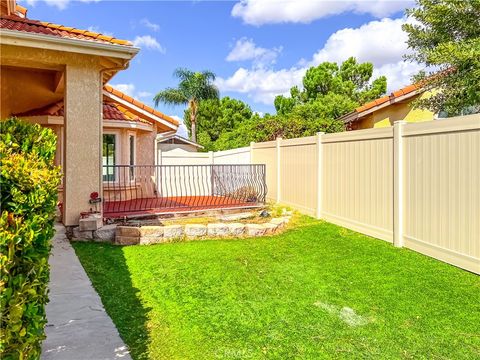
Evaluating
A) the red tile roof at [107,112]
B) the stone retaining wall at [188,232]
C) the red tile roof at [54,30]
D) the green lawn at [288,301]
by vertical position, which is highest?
the red tile roof at [54,30]

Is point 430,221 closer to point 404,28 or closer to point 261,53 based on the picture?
point 404,28

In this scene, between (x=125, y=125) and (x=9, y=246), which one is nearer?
(x=9, y=246)

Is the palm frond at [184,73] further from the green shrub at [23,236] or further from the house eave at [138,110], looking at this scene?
the green shrub at [23,236]

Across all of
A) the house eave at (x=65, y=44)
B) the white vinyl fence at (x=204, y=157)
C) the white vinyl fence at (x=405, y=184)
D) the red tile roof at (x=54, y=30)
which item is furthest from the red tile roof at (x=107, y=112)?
the white vinyl fence at (x=405, y=184)

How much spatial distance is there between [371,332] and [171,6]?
12.2 m

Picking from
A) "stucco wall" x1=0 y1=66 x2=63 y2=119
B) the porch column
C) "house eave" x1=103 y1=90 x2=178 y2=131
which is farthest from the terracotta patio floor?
"stucco wall" x1=0 y1=66 x2=63 y2=119

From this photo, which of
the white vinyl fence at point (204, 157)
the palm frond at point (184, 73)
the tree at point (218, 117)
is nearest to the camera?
the white vinyl fence at point (204, 157)

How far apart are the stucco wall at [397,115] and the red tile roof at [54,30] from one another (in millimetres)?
11200

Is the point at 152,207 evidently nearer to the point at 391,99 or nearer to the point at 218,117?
the point at 391,99

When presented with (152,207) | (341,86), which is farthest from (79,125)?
(341,86)

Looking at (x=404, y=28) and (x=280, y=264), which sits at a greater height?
(x=404, y=28)

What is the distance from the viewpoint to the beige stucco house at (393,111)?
1466 cm

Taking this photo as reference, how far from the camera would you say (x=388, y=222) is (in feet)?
24.6

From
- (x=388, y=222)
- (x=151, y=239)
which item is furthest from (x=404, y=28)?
(x=151, y=239)
